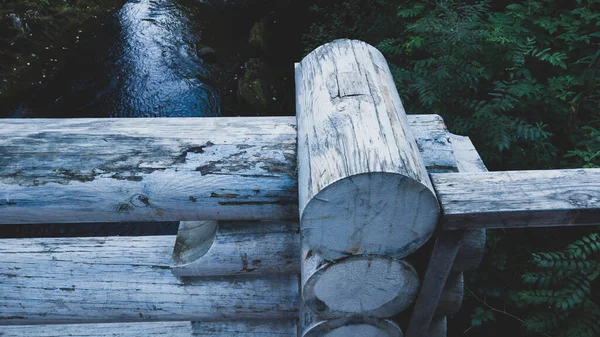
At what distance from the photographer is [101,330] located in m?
2.55

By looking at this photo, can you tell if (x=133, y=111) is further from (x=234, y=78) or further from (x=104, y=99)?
(x=234, y=78)

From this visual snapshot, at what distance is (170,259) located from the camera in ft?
6.56

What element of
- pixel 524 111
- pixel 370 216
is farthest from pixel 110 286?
pixel 524 111

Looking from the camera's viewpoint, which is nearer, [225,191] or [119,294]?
[225,191]

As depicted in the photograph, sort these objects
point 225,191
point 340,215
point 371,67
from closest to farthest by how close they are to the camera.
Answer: point 340,215, point 225,191, point 371,67

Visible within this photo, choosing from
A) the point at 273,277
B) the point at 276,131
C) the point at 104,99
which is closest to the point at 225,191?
the point at 276,131

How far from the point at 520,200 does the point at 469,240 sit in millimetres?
515

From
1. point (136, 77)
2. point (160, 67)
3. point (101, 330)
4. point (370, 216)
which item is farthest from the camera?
point (160, 67)

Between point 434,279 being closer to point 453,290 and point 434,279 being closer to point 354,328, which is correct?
point 354,328

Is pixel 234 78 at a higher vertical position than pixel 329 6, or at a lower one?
lower

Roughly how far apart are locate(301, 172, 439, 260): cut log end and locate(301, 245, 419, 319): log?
49 mm

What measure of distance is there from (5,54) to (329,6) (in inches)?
222

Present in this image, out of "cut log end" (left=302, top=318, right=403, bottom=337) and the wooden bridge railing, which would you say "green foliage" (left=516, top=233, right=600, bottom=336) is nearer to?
the wooden bridge railing

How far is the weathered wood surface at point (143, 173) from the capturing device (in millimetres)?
1475
